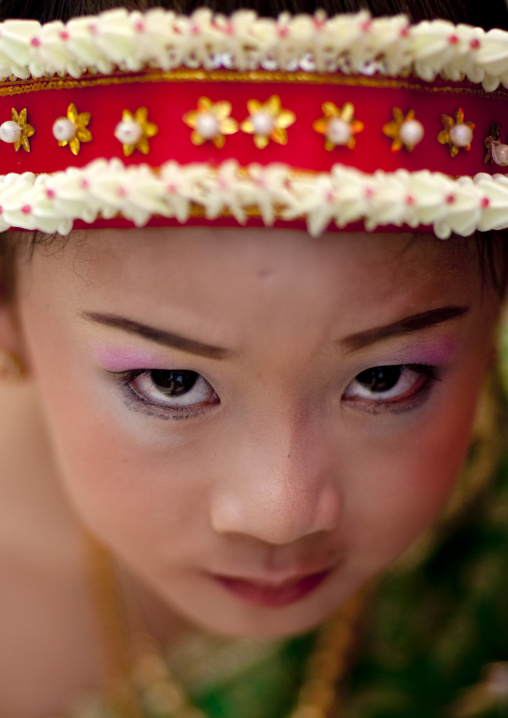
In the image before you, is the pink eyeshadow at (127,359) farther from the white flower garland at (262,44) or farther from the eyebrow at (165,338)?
the white flower garland at (262,44)

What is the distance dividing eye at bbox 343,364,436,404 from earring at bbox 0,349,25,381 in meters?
0.37

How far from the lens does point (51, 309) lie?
28.0 inches

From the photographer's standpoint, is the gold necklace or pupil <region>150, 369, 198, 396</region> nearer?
pupil <region>150, 369, 198, 396</region>

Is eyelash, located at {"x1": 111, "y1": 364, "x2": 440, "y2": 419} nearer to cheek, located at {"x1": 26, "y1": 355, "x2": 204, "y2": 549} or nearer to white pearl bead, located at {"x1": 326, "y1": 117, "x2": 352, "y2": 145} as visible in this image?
cheek, located at {"x1": 26, "y1": 355, "x2": 204, "y2": 549}

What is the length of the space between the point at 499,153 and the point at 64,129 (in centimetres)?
36

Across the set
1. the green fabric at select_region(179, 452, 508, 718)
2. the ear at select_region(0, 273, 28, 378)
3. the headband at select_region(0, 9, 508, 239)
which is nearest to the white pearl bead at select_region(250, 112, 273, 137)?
the headband at select_region(0, 9, 508, 239)

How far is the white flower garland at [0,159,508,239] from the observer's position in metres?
0.56

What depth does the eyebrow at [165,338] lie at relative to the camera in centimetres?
63

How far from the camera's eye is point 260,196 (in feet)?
1.82

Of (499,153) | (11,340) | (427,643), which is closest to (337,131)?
(499,153)

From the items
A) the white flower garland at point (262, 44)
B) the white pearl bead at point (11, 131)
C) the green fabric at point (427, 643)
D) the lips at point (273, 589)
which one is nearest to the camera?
the white flower garland at point (262, 44)

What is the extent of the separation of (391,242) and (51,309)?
30 centimetres

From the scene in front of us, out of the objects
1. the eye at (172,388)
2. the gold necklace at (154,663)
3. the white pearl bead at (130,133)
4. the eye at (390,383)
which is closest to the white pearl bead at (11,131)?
the white pearl bead at (130,133)

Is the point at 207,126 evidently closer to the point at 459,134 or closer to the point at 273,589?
the point at 459,134
